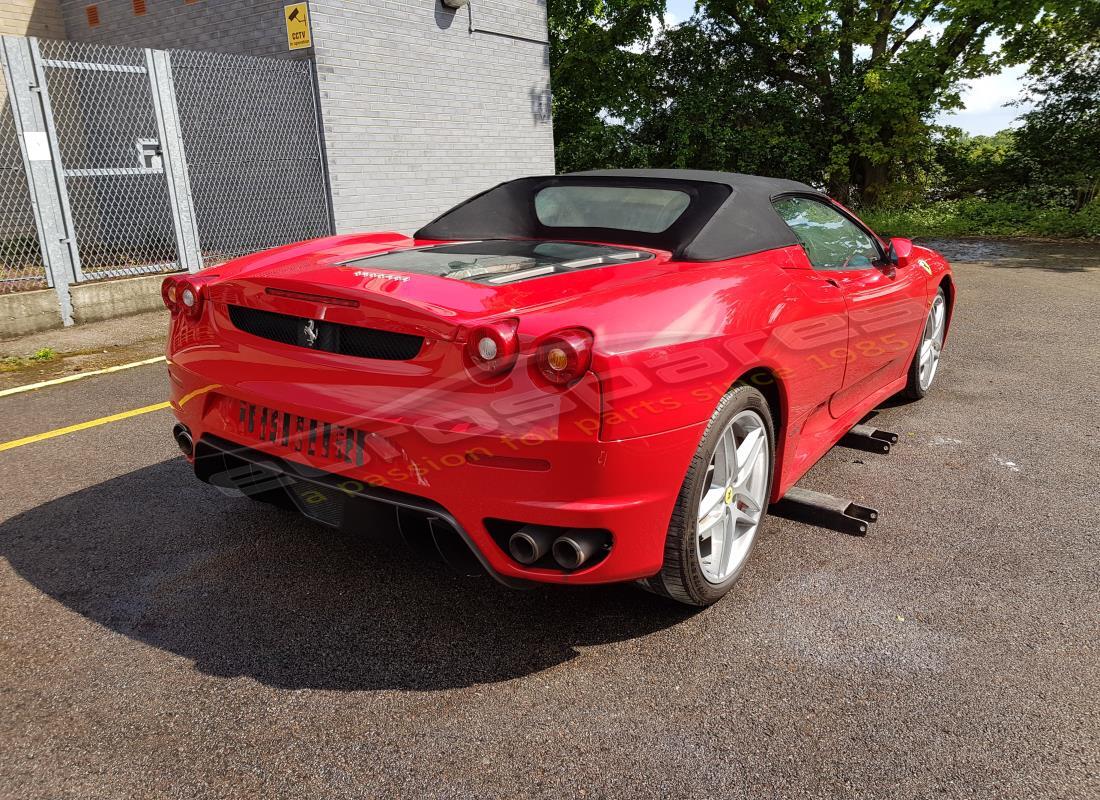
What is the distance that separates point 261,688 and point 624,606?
Result: 1.16 m

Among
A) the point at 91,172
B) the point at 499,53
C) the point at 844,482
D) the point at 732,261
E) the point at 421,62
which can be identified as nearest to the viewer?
the point at 732,261

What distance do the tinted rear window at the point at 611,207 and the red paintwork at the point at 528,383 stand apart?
38cm

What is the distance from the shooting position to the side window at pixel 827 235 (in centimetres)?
360

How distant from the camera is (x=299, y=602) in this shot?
2.82 m

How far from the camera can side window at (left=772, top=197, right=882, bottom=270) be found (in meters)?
3.60

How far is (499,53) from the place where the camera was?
43.8 ft

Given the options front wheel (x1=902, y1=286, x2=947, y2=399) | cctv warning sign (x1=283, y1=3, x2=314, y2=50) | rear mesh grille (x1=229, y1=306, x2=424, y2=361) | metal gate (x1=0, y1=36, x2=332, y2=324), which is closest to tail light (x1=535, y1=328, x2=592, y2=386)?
rear mesh grille (x1=229, y1=306, x2=424, y2=361)

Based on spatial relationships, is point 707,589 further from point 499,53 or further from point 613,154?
point 613,154

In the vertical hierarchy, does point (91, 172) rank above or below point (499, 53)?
below

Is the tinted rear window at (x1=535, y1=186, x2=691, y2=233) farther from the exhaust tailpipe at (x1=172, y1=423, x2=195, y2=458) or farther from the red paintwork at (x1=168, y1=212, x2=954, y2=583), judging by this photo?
the exhaust tailpipe at (x1=172, y1=423, x2=195, y2=458)

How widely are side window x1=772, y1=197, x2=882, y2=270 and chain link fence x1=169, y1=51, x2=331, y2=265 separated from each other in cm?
781

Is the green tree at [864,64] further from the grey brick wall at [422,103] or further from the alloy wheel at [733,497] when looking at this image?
the alloy wheel at [733,497]

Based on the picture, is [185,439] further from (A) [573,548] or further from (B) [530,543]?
(A) [573,548]

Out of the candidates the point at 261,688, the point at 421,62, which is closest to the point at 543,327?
the point at 261,688
